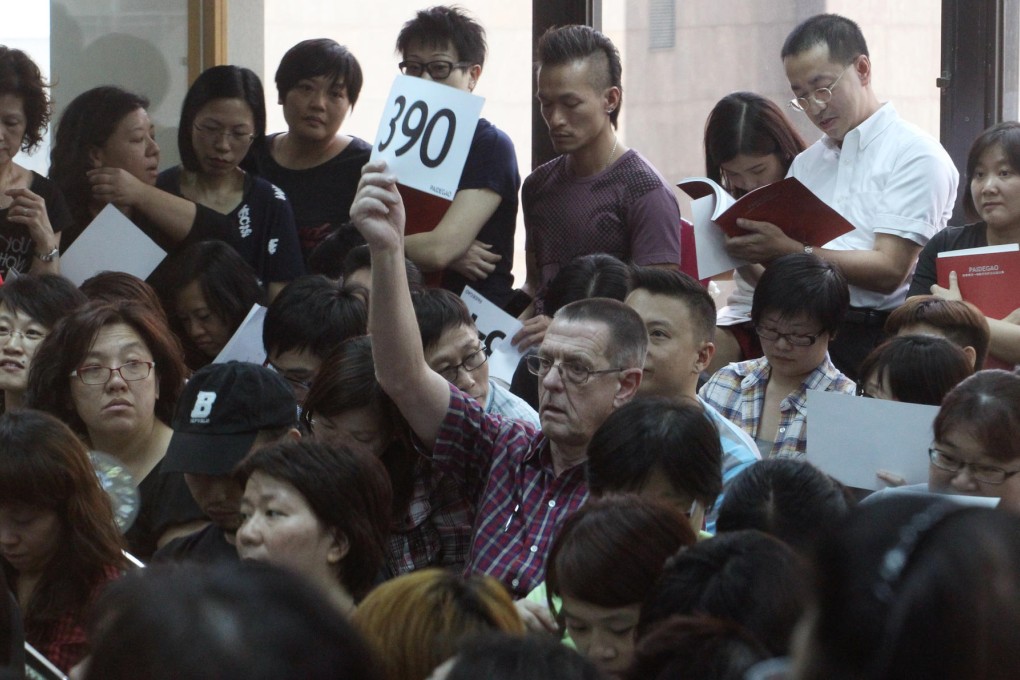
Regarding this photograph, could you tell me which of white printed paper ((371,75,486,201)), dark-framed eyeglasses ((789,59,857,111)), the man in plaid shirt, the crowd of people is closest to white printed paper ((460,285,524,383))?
the crowd of people

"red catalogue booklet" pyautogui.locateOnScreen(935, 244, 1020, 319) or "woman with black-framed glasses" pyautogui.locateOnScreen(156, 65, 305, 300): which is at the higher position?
"woman with black-framed glasses" pyautogui.locateOnScreen(156, 65, 305, 300)

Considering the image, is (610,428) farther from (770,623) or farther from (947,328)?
(947,328)

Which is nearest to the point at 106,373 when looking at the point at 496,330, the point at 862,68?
the point at 496,330

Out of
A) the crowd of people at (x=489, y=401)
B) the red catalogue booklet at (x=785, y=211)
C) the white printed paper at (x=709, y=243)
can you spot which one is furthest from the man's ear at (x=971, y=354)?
the white printed paper at (x=709, y=243)

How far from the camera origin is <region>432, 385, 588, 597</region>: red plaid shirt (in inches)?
124

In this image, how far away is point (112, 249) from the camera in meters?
4.51

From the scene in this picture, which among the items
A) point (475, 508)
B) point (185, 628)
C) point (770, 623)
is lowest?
point (475, 508)

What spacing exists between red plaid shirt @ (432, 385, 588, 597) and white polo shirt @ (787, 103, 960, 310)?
1.60 metres

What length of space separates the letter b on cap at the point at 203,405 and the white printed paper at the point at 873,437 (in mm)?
1321

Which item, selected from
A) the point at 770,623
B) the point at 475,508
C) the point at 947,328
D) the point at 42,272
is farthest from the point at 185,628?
the point at 42,272

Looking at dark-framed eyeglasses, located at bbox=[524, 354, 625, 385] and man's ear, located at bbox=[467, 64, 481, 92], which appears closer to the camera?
dark-framed eyeglasses, located at bbox=[524, 354, 625, 385]

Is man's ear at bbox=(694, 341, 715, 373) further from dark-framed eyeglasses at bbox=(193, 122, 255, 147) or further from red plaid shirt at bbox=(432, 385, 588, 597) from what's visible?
dark-framed eyeglasses at bbox=(193, 122, 255, 147)

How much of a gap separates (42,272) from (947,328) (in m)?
2.64

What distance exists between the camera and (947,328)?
3918mm
